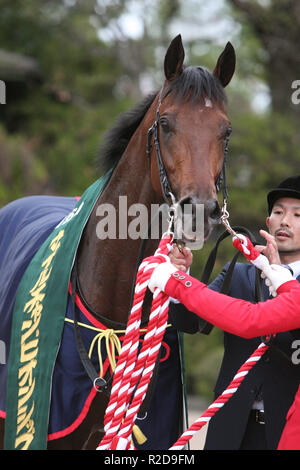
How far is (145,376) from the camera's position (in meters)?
2.18

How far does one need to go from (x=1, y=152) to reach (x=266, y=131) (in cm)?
378

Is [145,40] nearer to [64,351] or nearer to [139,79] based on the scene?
[139,79]

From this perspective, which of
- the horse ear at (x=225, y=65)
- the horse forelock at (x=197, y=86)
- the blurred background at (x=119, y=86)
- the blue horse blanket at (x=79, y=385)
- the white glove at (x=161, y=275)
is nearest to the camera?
the white glove at (x=161, y=275)

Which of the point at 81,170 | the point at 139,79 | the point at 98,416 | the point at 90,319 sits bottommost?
the point at 98,416

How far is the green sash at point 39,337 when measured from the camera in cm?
250

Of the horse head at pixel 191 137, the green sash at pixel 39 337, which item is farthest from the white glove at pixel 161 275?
the green sash at pixel 39 337

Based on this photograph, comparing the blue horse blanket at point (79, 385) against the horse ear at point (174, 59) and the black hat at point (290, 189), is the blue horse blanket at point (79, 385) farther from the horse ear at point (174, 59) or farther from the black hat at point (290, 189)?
the horse ear at point (174, 59)

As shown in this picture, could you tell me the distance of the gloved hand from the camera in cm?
207

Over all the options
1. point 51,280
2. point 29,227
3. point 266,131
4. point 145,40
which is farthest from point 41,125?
point 51,280

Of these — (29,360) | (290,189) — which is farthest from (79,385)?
(290,189)

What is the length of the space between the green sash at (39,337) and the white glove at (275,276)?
0.87 m

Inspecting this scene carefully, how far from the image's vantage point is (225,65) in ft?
7.75

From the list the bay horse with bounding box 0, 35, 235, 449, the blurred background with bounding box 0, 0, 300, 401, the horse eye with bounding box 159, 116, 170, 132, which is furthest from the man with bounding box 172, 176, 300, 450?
the blurred background with bounding box 0, 0, 300, 401

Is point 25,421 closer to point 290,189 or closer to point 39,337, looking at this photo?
point 39,337
